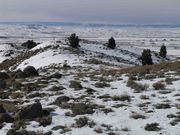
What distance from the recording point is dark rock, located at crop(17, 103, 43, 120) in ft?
61.5

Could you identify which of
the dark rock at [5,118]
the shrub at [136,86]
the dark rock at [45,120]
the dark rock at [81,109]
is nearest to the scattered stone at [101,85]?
the shrub at [136,86]

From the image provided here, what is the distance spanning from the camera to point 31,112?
18.9 metres

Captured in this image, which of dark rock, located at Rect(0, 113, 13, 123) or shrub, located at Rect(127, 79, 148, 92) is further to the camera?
shrub, located at Rect(127, 79, 148, 92)

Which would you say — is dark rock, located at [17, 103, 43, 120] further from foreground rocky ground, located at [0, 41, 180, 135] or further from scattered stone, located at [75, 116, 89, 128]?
scattered stone, located at [75, 116, 89, 128]

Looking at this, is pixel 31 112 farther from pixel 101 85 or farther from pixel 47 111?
pixel 101 85

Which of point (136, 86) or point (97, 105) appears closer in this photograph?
point (97, 105)

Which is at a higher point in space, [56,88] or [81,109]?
[81,109]

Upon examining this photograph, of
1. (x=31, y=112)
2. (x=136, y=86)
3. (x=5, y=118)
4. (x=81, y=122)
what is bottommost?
(x=5, y=118)

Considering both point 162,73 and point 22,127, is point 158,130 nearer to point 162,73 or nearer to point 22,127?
point 22,127

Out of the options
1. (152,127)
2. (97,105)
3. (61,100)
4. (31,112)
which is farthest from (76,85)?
(152,127)

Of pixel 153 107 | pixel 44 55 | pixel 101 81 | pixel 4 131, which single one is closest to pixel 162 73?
pixel 101 81

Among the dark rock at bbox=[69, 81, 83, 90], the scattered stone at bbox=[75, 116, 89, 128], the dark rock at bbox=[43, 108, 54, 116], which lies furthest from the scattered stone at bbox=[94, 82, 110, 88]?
the scattered stone at bbox=[75, 116, 89, 128]

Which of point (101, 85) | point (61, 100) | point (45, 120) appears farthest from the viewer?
point (101, 85)

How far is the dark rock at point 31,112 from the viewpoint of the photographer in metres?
18.8
